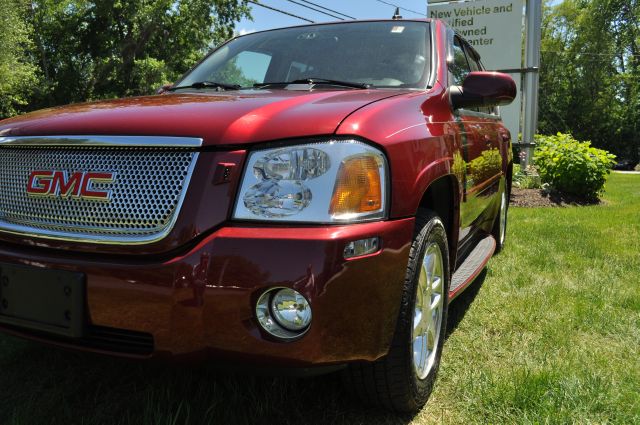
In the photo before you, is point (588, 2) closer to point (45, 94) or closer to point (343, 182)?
point (45, 94)

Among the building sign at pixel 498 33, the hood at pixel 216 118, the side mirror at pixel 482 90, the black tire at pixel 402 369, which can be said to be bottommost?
the black tire at pixel 402 369

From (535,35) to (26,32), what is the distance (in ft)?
75.8

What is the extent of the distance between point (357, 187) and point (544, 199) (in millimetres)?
8409

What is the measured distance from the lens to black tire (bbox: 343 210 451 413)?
6.20 feet

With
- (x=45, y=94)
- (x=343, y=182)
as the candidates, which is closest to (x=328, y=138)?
(x=343, y=182)

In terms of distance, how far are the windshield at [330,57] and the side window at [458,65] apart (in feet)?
0.80

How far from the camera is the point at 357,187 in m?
1.72

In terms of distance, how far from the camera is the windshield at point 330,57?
2.79m

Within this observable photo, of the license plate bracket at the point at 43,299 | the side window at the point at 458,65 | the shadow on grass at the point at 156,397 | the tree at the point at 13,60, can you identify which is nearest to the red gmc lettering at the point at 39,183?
the license plate bracket at the point at 43,299

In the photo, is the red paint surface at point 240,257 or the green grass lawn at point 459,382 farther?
the green grass lawn at point 459,382

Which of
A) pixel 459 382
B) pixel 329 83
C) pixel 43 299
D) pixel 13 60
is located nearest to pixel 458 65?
pixel 329 83

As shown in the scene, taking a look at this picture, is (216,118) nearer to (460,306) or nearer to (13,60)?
(460,306)

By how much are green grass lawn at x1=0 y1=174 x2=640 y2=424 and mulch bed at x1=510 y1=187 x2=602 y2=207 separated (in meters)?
5.72

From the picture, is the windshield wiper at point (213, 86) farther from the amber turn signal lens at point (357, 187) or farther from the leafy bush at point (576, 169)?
the leafy bush at point (576, 169)
